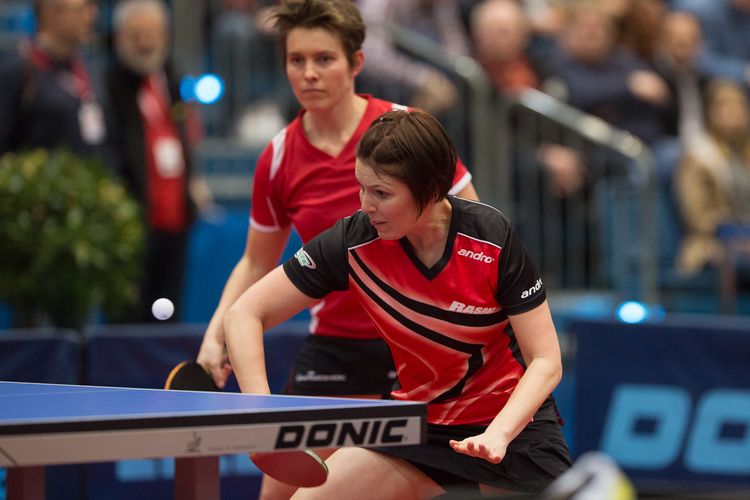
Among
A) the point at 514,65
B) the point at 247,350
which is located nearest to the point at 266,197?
the point at 247,350

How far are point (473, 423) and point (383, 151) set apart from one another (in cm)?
79

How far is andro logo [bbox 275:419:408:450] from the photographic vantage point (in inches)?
112

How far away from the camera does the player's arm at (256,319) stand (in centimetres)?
344

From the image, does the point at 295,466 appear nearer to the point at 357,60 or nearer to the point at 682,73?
the point at 357,60

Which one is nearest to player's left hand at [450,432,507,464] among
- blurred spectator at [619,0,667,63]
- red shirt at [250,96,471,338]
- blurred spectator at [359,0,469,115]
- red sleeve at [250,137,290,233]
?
red shirt at [250,96,471,338]

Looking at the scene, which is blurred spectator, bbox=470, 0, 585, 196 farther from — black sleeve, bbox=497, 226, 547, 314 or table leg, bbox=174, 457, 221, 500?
table leg, bbox=174, 457, 221, 500

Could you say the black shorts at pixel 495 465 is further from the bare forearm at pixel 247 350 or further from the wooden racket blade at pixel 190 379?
the wooden racket blade at pixel 190 379

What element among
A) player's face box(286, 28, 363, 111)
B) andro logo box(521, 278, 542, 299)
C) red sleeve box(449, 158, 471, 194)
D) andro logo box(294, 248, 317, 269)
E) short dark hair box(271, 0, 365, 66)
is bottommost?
andro logo box(521, 278, 542, 299)

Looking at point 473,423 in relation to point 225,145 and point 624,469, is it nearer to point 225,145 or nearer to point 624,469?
point 624,469

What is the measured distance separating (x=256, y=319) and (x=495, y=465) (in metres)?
0.73

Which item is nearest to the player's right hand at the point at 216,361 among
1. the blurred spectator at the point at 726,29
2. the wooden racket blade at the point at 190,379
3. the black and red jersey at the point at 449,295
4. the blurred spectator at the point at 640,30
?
the wooden racket blade at the point at 190,379

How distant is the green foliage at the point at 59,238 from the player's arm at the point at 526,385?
11.9 feet

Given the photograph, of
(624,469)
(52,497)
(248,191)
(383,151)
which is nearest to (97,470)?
(52,497)

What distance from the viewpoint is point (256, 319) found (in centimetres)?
349
